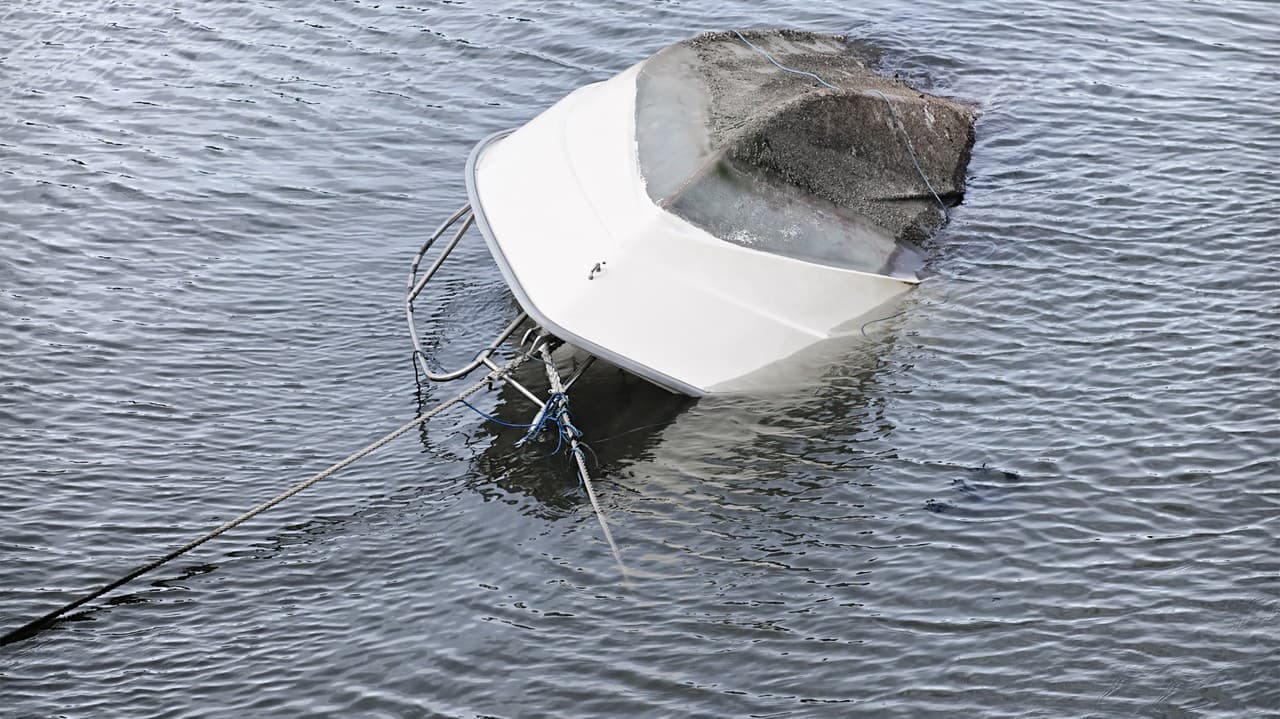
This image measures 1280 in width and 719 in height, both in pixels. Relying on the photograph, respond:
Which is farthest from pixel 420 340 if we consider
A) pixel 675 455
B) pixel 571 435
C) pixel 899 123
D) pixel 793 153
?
pixel 899 123

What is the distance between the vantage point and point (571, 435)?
36.1 ft

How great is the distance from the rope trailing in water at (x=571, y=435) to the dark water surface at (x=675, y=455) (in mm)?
183

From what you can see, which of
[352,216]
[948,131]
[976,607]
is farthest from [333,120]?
[976,607]

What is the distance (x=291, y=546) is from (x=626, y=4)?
14.0 metres

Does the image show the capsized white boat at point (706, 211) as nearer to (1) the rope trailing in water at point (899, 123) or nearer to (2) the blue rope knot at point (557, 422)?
(1) the rope trailing in water at point (899, 123)

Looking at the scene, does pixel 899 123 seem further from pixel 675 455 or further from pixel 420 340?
pixel 420 340

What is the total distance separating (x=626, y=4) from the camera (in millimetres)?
21812

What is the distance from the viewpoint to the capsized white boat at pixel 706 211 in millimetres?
11680

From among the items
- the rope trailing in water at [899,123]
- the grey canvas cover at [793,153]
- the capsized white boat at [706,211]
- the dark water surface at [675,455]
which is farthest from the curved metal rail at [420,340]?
the rope trailing in water at [899,123]

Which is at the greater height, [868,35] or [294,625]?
[868,35]

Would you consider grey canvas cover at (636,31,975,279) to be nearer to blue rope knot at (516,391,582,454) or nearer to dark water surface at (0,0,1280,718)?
dark water surface at (0,0,1280,718)

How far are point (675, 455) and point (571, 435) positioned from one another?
108 centimetres

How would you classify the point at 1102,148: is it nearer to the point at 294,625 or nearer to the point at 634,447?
the point at 634,447

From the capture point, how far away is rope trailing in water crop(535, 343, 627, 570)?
10.3 metres
